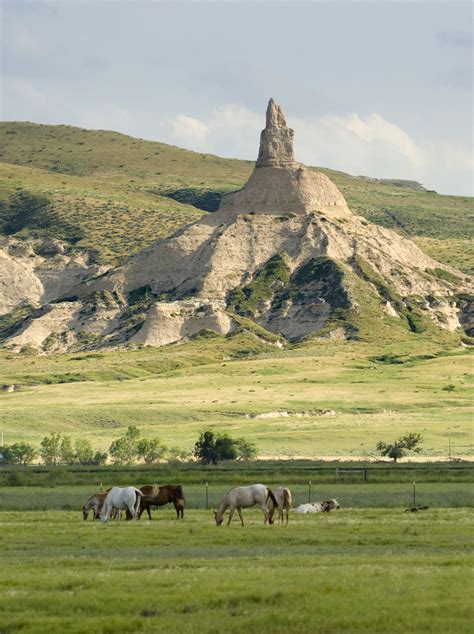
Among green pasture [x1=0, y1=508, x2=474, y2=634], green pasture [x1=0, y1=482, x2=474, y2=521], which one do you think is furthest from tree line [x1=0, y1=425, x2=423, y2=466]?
green pasture [x1=0, y1=508, x2=474, y2=634]

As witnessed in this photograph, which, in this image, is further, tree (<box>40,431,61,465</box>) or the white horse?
tree (<box>40,431,61,465</box>)

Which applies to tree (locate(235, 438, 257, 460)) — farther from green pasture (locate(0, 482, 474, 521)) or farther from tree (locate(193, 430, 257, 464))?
green pasture (locate(0, 482, 474, 521))

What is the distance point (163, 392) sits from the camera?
180 metres

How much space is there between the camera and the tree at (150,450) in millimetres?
119625

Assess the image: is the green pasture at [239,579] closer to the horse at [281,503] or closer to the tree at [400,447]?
the horse at [281,503]

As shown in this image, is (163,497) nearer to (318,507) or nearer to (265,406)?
(318,507)

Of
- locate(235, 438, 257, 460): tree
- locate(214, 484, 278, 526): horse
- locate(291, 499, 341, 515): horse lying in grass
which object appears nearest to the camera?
locate(214, 484, 278, 526): horse

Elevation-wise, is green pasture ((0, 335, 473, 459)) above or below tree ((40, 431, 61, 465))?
above

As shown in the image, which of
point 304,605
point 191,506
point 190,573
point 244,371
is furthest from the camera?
point 244,371

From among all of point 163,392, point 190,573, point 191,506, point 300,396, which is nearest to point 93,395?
point 163,392

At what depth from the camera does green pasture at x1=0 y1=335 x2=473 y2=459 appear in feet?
456

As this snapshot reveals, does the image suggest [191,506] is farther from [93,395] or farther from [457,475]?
[93,395]

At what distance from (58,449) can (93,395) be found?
178ft

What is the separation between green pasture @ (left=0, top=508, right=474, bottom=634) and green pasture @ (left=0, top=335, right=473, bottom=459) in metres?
77.1
